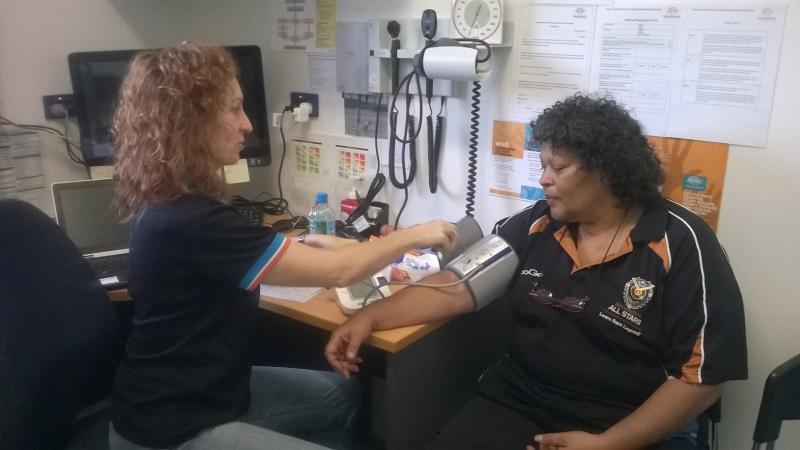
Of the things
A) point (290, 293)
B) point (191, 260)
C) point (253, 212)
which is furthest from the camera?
point (253, 212)

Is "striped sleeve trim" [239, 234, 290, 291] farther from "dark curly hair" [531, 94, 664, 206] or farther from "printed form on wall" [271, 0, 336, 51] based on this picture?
"printed form on wall" [271, 0, 336, 51]

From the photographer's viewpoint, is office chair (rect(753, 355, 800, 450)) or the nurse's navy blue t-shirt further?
office chair (rect(753, 355, 800, 450))

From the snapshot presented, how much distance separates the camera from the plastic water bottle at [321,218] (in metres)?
2.15

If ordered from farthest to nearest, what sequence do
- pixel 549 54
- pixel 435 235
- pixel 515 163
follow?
pixel 515 163
pixel 549 54
pixel 435 235

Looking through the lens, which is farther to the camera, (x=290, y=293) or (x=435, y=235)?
(x=290, y=293)

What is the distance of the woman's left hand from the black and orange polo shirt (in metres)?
0.07

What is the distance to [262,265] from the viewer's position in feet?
3.94

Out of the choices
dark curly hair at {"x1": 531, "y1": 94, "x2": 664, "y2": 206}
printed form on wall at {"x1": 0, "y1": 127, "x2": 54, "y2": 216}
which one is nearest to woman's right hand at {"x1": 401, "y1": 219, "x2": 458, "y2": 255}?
dark curly hair at {"x1": 531, "y1": 94, "x2": 664, "y2": 206}

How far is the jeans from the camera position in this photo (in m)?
1.33

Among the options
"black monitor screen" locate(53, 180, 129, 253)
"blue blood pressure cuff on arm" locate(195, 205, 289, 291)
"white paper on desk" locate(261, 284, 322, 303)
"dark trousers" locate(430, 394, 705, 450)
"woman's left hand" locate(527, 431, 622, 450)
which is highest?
"blue blood pressure cuff on arm" locate(195, 205, 289, 291)

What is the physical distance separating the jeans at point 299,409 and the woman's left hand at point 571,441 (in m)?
0.49

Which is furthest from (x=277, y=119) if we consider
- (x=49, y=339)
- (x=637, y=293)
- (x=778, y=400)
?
(x=778, y=400)

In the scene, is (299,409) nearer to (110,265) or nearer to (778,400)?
(110,265)

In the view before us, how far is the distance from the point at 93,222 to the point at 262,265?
95 centimetres
